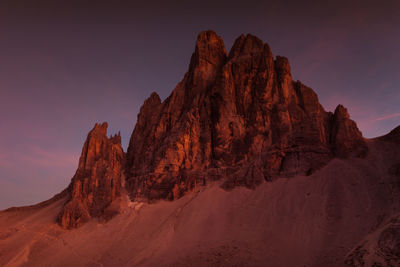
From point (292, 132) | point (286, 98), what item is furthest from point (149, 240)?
point (286, 98)

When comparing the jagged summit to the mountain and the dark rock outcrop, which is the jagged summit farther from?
the dark rock outcrop

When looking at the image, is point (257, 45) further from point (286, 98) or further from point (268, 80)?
point (286, 98)

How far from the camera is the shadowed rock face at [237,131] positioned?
114 ft

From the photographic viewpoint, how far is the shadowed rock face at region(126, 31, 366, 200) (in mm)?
34844

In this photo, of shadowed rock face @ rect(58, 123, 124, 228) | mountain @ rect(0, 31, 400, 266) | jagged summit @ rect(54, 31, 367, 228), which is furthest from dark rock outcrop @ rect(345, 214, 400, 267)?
shadowed rock face @ rect(58, 123, 124, 228)

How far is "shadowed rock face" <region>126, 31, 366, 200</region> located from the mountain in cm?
18

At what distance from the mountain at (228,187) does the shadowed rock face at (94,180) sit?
186 mm

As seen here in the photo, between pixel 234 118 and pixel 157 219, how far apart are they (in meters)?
19.2

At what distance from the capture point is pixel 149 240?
29.1 metres

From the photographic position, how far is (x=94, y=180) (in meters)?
38.6

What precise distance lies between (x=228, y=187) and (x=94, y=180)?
68.1ft

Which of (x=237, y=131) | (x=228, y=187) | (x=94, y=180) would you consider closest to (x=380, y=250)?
(x=228, y=187)

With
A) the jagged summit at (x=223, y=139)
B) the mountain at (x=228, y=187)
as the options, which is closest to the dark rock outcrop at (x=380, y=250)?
the mountain at (x=228, y=187)

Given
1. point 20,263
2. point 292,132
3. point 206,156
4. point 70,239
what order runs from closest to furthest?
point 20,263
point 70,239
point 292,132
point 206,156
